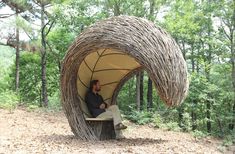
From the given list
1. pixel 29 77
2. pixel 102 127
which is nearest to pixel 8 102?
pixel 102 127

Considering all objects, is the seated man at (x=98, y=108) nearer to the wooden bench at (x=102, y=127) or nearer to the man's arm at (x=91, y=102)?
the man's arm at (x=91, y=102)

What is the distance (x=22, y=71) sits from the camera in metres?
19.8

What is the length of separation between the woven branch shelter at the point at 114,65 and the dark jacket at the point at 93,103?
120 millimetres

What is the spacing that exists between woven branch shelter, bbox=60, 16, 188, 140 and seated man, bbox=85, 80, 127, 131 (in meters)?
0.15

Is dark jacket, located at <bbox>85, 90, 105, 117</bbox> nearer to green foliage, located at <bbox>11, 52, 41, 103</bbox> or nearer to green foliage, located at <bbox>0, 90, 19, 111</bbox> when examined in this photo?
green foliage, located at <bbox>0, 90, 19, 111</bbox>

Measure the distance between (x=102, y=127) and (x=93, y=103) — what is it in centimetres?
54

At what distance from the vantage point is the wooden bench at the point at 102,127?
24.3 ft

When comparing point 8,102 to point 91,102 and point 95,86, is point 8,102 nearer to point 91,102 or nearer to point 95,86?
point 95,86

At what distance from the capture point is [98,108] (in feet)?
25.1

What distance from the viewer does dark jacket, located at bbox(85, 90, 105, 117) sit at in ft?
25.0

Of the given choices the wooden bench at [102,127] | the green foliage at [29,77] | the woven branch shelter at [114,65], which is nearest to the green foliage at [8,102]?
the woven branch shelter at [114,65]

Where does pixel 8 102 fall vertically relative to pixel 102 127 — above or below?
above

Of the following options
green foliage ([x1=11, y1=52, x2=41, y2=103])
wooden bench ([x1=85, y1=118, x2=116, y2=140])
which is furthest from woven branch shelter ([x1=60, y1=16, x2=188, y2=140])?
green foliage ([x1=11, y1=52, x2=41, y2=103])

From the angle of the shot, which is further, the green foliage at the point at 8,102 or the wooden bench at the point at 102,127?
the green foliage at the point at 8,102
